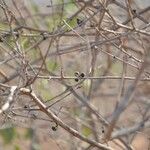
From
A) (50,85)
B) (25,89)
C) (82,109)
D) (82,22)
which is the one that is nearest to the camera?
(25,89)

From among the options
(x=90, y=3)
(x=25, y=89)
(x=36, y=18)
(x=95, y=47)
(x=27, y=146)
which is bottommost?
(x=25, y=89)

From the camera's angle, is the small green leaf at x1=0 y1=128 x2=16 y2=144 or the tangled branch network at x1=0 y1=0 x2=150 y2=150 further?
the small green leaf at x1=0 y1=128 x2=16 y2=144

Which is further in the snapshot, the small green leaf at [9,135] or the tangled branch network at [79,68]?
the small green leaf at [9,135]

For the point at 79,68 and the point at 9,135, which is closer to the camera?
the point at 79,68

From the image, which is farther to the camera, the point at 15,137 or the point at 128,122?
the point at 15,137

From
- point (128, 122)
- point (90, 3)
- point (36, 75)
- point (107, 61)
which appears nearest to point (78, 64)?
point (107, 61)

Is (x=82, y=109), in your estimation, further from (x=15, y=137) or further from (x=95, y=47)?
(x=15, y=137)

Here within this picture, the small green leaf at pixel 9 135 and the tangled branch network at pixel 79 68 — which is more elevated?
the small green leaf at pixel 9 135

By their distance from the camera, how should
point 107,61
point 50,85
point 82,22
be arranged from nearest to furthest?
point 82,22 → point 50,85 → point 107,61

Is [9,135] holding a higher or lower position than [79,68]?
lower

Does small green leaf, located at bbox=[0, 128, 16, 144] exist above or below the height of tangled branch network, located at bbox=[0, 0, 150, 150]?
above

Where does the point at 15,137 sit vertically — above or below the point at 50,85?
above
